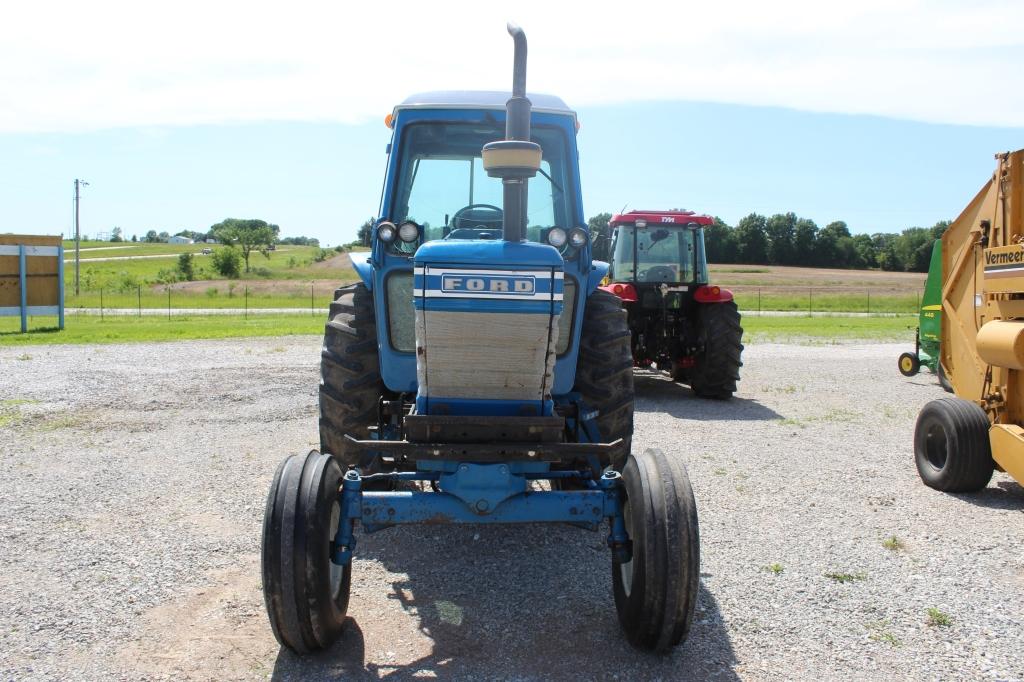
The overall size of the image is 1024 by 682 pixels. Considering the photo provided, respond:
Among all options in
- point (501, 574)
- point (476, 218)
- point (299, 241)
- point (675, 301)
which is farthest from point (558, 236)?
point (299, 241)

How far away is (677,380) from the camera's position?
41.1 ft

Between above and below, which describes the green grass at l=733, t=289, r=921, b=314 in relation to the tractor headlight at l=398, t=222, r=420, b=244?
below

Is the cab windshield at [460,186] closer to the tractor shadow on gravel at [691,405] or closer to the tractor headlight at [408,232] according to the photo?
the tractor headlight at [408,232]

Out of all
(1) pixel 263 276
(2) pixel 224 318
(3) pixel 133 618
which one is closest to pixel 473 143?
(3) pixel 133 618

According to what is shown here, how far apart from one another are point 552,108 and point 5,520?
434 centimetres

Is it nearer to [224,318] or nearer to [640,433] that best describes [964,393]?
[640,433]

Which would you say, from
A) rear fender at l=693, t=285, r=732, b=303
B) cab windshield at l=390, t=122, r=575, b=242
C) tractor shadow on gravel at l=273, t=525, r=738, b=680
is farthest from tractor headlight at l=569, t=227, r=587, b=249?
rear fender at l=693, t=285, r=732, b=303

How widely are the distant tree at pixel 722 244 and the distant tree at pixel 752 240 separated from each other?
50 cm

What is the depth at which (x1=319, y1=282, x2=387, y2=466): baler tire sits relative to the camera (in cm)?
526

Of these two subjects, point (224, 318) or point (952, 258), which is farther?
point (224, 318)

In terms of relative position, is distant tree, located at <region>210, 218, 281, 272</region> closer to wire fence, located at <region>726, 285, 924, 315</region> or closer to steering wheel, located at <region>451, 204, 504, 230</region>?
wire fence, located at <region>726, 285, 924, 315</region>

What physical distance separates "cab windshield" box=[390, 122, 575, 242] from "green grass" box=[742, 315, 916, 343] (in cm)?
1444

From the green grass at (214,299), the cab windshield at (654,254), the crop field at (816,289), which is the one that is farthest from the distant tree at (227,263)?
the cab windshield at (654,254)

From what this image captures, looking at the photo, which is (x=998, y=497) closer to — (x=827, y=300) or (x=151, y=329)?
(x=151, y=329)
